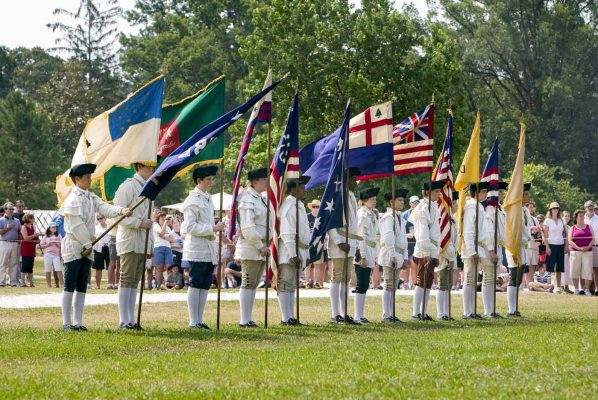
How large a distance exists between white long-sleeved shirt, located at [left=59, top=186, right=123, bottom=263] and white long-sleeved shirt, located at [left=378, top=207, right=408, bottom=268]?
Result: 18.3ft

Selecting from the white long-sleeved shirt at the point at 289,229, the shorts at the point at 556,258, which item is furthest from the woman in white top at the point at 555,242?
the white long-sleeved shirt at the point at 289,229

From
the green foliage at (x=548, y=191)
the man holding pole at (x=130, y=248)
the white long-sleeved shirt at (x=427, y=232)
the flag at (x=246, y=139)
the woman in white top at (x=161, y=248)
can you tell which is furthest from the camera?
the green foliage at (x=548, y=191)

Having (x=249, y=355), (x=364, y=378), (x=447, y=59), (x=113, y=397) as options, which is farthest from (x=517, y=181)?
(x=447, y=59)

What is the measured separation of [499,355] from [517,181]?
9.77 meters

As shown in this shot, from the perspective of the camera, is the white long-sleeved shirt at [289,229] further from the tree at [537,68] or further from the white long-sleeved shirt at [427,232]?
the tree at [537,68]

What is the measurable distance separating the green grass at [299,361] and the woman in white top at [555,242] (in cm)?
1212

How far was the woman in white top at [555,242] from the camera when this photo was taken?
32.8m

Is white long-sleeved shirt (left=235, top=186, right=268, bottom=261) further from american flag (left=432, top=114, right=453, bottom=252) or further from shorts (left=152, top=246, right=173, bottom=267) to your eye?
shorts (left=152, top=246, right=173, bottom=267)

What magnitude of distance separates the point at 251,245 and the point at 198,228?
1189 mm

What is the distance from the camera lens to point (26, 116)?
66.1 meters

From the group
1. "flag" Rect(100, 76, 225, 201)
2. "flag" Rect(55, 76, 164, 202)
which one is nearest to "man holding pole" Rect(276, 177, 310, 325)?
"flag" Rect(100, 76, 225, 201)

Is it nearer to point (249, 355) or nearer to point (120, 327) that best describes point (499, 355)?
point (249, 355)

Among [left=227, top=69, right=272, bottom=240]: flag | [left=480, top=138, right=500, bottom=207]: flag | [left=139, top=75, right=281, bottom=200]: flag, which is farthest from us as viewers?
[left=480, top=138, right=500, bottom=207]: flag

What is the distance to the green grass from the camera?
12.1 meters
